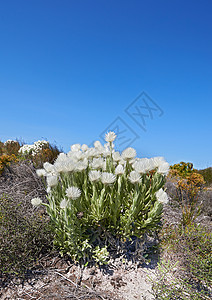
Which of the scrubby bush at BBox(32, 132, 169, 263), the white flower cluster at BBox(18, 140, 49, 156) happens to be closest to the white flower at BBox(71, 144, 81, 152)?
the scrubby bush at BBox(32, 132, 169, 263)

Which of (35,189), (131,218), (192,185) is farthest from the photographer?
(192,185)

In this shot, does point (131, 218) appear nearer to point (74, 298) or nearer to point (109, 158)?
point (109, 158)

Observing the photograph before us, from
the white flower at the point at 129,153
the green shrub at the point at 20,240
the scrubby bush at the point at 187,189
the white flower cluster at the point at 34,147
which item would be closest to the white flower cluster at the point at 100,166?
the white flower at the point at 129,153

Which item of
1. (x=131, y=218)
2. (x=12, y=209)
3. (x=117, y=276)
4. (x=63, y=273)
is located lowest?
(x=63, y=273)

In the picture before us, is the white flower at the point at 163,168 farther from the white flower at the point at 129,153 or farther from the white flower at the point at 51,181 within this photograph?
the white flower at the point at 51,181

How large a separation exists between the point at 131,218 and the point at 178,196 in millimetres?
4746

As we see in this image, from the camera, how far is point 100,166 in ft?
9.92

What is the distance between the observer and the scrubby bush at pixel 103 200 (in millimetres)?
2799

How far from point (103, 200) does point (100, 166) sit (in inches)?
17.6

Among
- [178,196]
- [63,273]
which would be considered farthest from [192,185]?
[63,273]

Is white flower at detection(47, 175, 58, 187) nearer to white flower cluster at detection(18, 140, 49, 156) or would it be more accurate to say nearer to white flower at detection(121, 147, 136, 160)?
white flower at detection(121, 147, 136, 160)

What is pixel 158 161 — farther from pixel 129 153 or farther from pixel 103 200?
pixel 103 200

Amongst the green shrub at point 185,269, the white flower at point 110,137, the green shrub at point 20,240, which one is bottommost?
→ the green shrub at point 20,240

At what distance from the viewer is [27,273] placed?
3.23m
